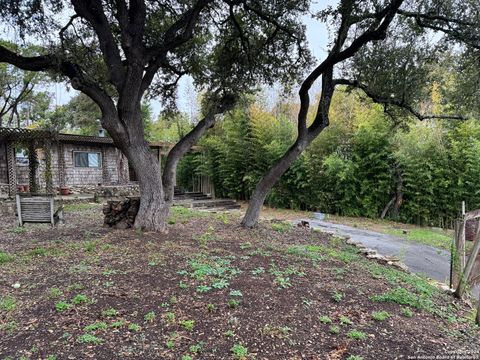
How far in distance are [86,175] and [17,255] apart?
10044mm

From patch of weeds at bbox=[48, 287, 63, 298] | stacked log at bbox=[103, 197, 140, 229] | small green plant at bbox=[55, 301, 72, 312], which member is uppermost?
stacked log at bbox=[103, 197, 140, 229]

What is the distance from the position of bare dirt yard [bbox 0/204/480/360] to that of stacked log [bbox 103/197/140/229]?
2.67ft

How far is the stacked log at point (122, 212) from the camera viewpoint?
5074 millimetres

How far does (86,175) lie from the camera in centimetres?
1308

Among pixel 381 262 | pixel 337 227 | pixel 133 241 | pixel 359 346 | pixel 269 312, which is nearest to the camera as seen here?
pixel 359 346

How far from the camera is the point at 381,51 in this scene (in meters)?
5.37

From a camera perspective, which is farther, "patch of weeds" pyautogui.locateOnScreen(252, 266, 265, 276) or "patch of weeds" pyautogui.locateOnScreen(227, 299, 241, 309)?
"patch of weeds" pyautogui.locateOnScreen(252, 266, 265, 276)

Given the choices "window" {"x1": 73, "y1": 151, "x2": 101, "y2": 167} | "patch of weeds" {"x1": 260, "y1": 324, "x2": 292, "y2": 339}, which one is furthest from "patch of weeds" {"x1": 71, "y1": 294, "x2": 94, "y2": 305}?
"window" {"x1": 73, "y1": 151, "x2": 101, "y2": 167}

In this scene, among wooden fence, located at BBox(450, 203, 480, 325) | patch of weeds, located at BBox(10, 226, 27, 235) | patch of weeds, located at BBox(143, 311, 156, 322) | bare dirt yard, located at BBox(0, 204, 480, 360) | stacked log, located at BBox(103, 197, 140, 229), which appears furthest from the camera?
patch of weeds, located at BBox(10, 226, 27, 235)

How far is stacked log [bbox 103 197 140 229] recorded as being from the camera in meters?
5.07

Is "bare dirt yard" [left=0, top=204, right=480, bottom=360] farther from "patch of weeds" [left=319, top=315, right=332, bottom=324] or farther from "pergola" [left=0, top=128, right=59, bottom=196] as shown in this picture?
"pergola" [left=0, top=128, right=59, bottom=196]

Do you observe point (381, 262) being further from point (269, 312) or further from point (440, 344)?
point (269, 312)

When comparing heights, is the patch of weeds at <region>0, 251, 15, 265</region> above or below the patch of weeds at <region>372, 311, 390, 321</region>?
above

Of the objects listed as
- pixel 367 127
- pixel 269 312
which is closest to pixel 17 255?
pixel 269 312
